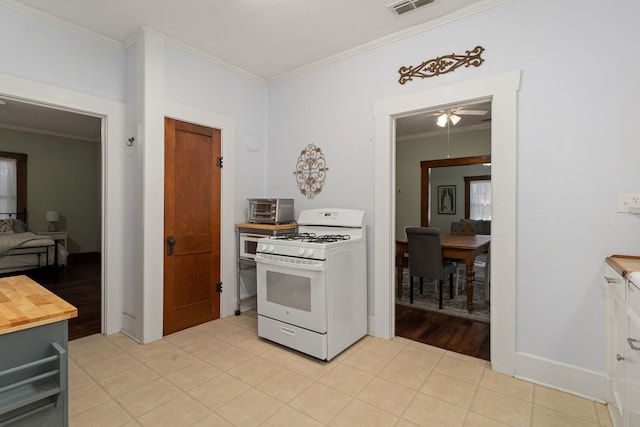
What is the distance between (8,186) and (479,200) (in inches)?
381

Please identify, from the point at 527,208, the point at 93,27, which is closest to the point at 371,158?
the point at 527,208

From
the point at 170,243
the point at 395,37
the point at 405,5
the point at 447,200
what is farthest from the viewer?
the point at 447,200

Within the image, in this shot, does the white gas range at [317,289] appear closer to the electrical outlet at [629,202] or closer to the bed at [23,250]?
the electrical outlet at [629,202]

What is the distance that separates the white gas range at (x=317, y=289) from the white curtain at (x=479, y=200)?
19.0ft

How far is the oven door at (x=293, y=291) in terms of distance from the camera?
2.38 metres

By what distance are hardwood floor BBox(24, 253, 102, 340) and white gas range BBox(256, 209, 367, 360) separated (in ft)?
5.68

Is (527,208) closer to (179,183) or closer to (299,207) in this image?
(299,207)

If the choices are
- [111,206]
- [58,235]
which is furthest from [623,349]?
[58,235]

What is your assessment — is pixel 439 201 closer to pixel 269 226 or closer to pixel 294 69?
pixel 294 69

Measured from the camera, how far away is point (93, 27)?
8.68 ft

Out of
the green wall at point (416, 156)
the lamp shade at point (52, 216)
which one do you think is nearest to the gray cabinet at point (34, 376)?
the green wall at point (416, 156)

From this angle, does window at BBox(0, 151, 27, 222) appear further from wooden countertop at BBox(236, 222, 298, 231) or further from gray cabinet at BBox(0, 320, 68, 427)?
gray cabinet at BBox(0, 320, 68, 427)

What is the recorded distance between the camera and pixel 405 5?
2.35 meters

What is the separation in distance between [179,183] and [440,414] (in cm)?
266
